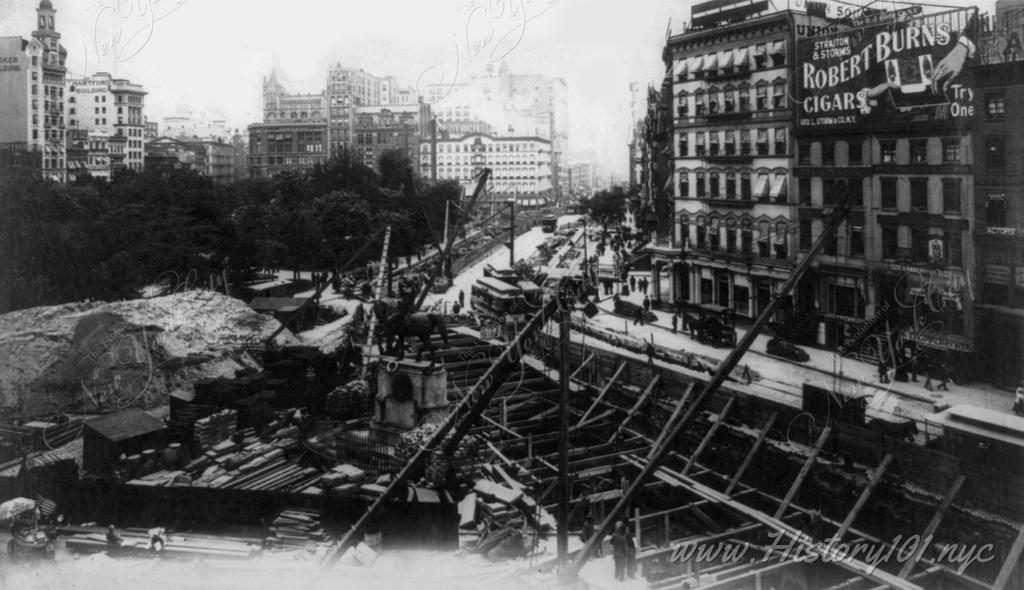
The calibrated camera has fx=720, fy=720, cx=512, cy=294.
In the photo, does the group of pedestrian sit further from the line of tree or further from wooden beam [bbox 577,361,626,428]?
the line of tree

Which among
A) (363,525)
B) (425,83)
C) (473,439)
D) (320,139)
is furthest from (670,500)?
(320,139)

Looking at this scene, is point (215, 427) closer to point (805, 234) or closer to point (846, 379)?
point (846, 379)

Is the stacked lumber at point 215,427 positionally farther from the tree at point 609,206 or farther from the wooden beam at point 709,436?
the tree at point 609,206

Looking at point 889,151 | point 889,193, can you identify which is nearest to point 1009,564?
point 889,193

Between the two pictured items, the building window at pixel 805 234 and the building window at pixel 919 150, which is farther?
the building window at pixel 805 234

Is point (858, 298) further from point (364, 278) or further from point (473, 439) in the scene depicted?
point (364, 278)

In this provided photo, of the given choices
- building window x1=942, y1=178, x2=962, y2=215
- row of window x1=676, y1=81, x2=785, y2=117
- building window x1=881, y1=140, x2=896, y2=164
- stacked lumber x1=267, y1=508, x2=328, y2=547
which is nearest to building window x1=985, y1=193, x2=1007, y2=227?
building window x1=942, y1=178, x2=962, y2=215

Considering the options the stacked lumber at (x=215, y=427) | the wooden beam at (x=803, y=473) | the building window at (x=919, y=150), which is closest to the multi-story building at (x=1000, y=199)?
the building window at (x=919, y=150)
